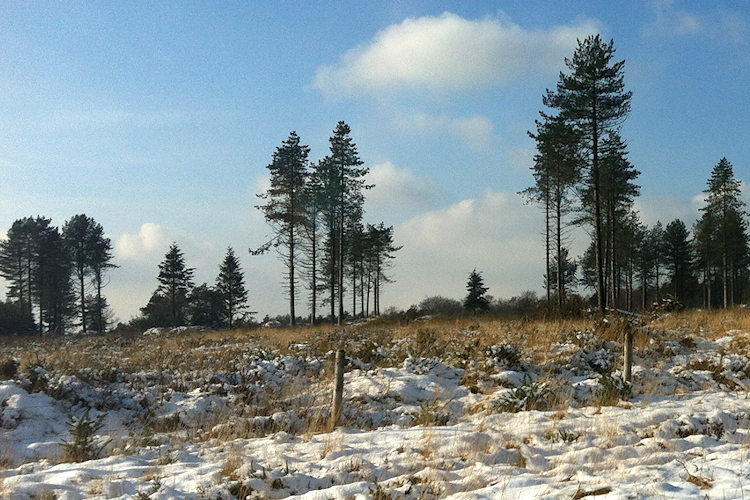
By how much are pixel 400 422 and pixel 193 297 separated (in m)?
46.0

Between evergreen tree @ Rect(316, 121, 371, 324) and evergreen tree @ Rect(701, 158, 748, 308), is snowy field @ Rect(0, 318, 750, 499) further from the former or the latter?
evergreen tree @ Rect(701, 158, 748, 308)

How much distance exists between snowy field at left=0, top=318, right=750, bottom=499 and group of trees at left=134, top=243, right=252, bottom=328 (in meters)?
36.1

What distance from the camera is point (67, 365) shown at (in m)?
12.4

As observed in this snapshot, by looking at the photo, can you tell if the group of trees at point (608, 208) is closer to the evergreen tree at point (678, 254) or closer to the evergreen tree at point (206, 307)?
the evergreen tree at point (678, 254)

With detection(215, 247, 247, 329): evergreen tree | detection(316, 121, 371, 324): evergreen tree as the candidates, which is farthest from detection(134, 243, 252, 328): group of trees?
detection(316, 121, 371, 324): evergreen tree

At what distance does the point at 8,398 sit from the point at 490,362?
33.3ft

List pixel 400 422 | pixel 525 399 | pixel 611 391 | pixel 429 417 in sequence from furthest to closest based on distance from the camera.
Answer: pixel 611 391 → pixel 400 422 → pixel 525 399 → pixel 429 417

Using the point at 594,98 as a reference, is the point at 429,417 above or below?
below

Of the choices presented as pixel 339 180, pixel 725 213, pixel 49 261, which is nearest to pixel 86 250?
pixel 49 261

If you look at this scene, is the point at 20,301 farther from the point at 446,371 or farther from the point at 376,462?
the point at 376,462

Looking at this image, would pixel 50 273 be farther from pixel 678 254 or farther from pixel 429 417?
pixel 678 254

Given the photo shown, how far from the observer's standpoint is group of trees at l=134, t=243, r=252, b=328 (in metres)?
48.8

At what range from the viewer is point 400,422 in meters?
8.47

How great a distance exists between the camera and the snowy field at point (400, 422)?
5.00 m
